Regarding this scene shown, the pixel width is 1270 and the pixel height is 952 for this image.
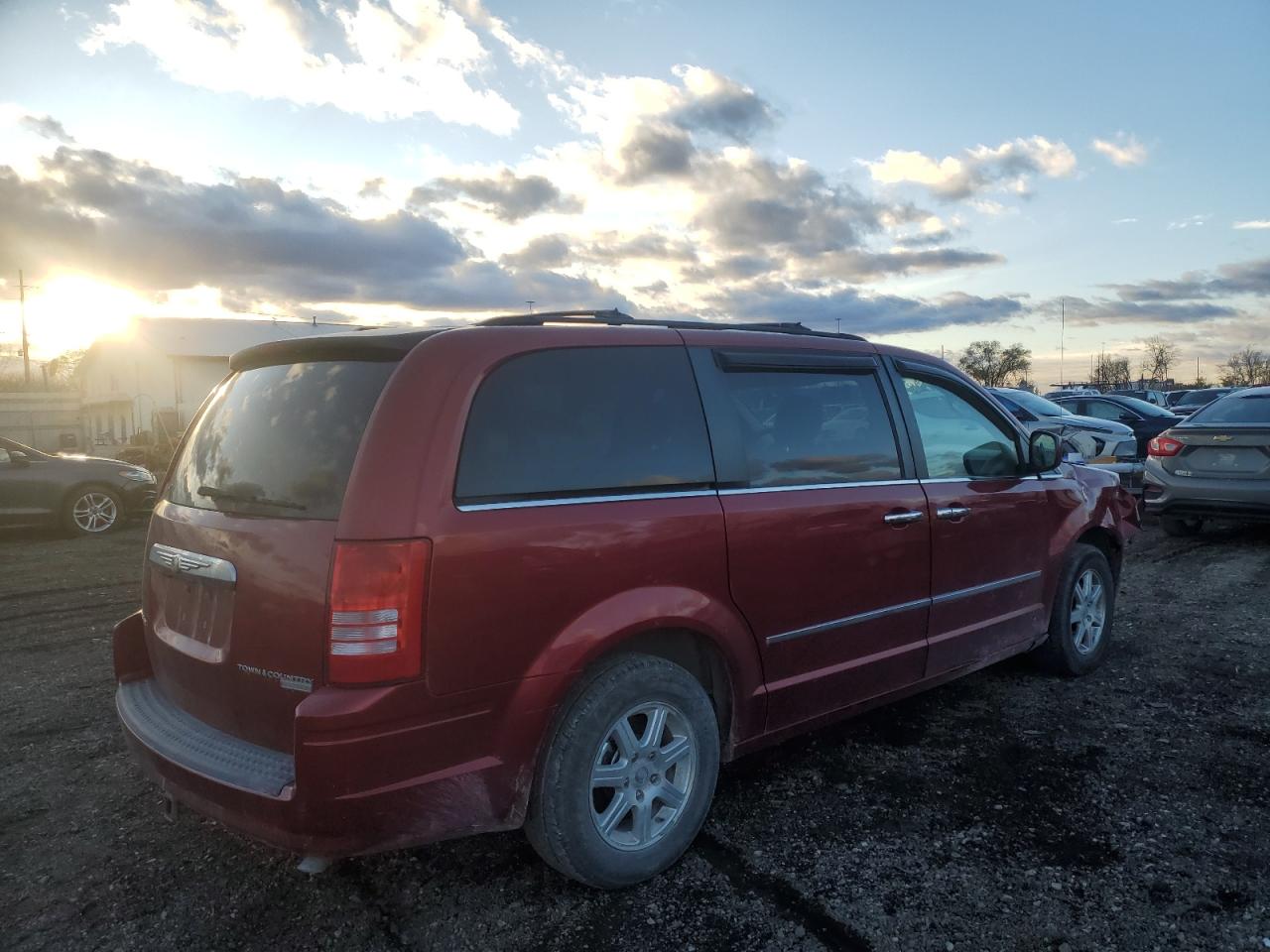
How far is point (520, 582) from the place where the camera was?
2486 mm

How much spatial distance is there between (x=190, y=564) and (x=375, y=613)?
0.86 m

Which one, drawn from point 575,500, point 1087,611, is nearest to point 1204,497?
point 1087,611

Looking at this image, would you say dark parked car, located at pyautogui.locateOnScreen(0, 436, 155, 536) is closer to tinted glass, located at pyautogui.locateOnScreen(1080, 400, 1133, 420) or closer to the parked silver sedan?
the parked silver sedan

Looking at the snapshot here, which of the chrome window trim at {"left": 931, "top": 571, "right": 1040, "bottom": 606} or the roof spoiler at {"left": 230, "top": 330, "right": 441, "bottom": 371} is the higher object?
the roof spoiler at {"left": 230, "top": 330, "right": 441, "bottom": 371}

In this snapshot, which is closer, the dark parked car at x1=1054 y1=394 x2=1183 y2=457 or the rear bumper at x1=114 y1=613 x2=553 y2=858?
the rear bumper at x1=114 y1=613 x2=553 y2=858

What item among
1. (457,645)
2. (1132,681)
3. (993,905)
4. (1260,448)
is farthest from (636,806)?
(1260,448)

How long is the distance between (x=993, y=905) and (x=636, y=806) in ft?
3.82

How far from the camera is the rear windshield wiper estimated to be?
2.54 meters

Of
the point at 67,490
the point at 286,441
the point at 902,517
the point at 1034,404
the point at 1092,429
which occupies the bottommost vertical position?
the point at 67,490

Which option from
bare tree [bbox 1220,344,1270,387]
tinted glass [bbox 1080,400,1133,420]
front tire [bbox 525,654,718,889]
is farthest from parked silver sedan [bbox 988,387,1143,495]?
bare tree [bbox 1220,344,1270,387]

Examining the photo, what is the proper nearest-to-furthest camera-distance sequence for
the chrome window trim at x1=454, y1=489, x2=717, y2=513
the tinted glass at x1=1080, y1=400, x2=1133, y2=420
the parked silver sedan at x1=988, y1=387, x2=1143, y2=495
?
the chrome window trim at x1=454, y1=489, x2=717, y2=513 → the parked silver sedan at x1=988, y1=387, x2=1143, y2=495 → the tinted glass at x1=1080, y1=400, x2=1133, y2=420

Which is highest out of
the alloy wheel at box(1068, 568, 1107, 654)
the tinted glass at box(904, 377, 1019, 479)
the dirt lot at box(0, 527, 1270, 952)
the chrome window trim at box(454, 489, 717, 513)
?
the tinted glass at box(904, 377, 1019, 479)

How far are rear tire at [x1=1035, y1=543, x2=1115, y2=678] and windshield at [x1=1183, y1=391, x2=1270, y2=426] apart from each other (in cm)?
492

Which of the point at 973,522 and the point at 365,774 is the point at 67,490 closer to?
the point at 365,774
